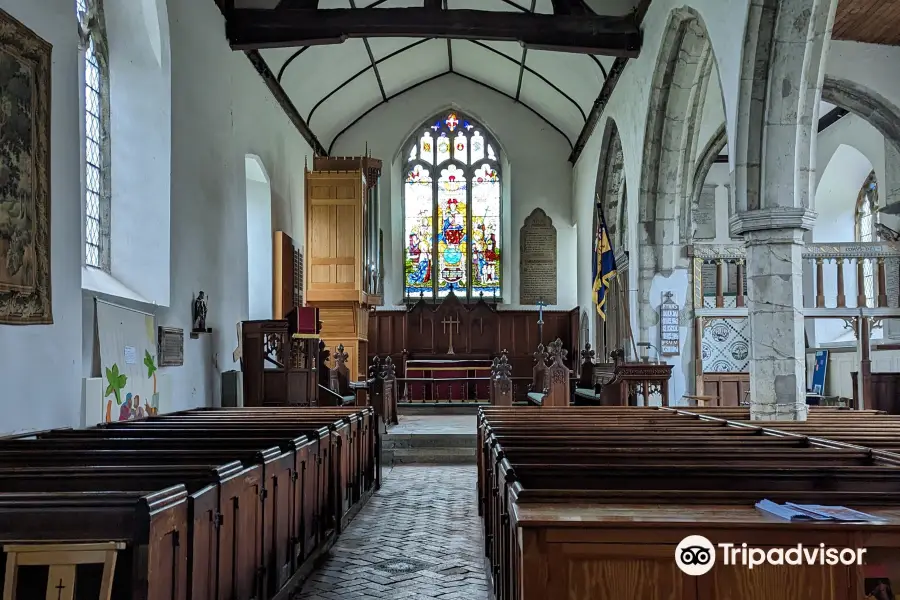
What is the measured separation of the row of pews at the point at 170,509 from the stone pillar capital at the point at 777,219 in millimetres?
3430

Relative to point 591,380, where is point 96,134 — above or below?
above

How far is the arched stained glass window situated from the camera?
53.9 feet

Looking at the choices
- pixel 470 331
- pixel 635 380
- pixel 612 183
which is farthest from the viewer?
pixel 470 331

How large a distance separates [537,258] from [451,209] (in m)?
2.01

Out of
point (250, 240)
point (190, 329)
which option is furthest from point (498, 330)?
point (190, 329)

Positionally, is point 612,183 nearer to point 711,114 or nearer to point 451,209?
point 711,114

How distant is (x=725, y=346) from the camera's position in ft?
36.4

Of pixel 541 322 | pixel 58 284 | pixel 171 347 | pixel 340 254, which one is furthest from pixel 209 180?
pixel 541 322

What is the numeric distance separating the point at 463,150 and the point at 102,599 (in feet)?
49.5

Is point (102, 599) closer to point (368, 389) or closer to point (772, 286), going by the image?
point (772, 286)

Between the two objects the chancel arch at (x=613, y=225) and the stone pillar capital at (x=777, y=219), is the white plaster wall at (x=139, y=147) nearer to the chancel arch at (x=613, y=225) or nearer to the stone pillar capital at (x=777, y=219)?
the stone pillar capital at (x=777, y=219)

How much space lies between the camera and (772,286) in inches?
240

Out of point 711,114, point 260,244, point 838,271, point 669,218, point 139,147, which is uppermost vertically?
point 711,114

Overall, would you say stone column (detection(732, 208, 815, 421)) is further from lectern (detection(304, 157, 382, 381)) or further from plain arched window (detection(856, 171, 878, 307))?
lectern (detection(304, 157, 382, 381))
